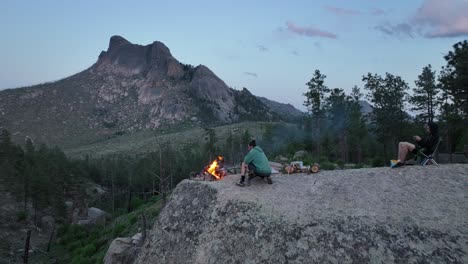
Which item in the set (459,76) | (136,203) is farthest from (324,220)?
(136,203)

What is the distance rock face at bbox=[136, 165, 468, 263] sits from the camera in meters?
11.6

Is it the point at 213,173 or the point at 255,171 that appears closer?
the point at 255,171

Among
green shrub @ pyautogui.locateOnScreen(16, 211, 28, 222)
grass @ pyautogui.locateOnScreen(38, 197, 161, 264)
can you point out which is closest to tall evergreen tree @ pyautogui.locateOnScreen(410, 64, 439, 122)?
grass @ pyautogui.locateOnScreen(38, 197, 161, 264)

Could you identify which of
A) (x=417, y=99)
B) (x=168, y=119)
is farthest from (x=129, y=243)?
(x=168, y=119)

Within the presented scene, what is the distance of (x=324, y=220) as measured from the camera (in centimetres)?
1262

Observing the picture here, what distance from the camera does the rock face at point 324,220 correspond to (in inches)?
458

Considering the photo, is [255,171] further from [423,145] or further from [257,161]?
[423,145]

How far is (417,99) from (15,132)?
594 ft

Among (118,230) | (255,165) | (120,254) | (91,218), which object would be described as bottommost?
(91,218)

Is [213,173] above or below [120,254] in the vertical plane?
above

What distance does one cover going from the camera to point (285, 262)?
11.8 metres

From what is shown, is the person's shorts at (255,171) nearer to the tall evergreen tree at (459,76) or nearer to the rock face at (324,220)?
the rock face at (324,220)

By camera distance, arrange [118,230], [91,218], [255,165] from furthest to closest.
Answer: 1. [91,218]
2. [118,230]
3. [255,165]

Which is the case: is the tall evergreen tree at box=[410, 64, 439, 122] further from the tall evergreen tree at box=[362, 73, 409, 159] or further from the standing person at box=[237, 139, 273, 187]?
the standing person at box=[237, 139, 273, 187]
